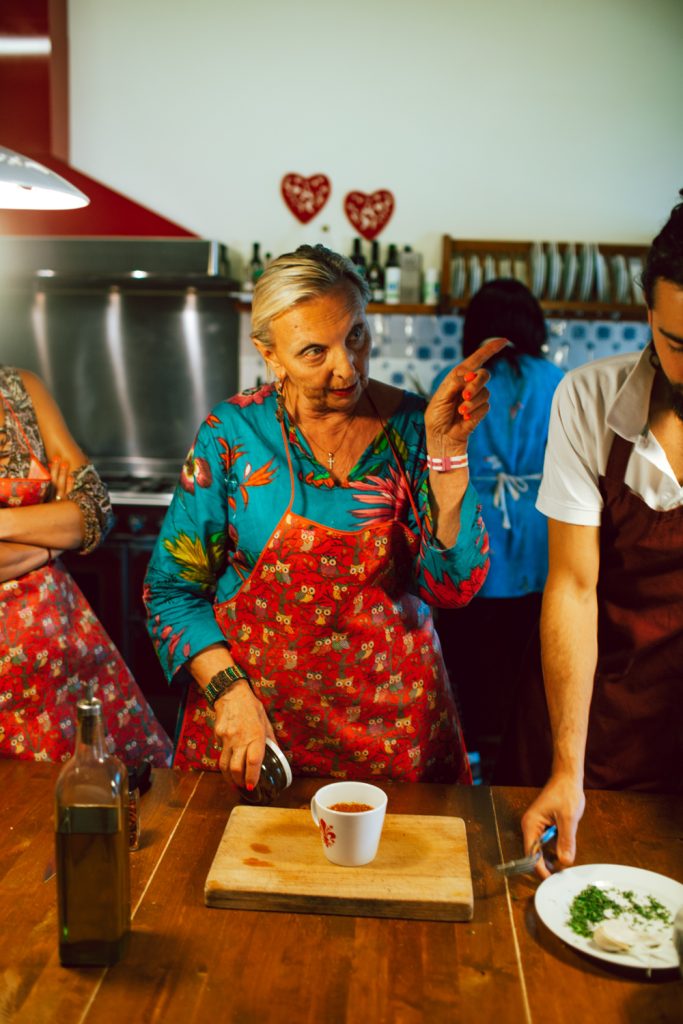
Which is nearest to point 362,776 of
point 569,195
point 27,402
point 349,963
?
point 349,963

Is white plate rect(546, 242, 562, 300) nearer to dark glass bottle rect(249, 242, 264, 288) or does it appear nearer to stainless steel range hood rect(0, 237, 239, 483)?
dark glass bottle rect(249, 242, 264, 288)

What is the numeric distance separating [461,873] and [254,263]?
3622 mm

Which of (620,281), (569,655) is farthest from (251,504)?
(620,281)

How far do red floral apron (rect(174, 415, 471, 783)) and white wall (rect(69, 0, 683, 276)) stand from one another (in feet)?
10.5

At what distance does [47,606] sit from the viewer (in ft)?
6.48

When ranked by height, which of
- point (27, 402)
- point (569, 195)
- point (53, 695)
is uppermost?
point (569, 195)

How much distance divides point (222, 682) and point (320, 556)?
0.88ft

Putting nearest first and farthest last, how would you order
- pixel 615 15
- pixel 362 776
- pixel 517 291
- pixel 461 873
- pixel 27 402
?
pixel 461 873, pixel 362 776, pixel 27 402, pixel 517 291, pixel 615 15

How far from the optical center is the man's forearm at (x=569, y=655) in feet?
4.60

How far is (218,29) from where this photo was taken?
4395mm

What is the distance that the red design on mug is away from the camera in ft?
3.80

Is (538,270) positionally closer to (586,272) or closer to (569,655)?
(586,272)

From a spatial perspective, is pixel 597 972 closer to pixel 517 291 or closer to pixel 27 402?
pixel 27 402

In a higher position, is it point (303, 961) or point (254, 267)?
point (254, 267)
